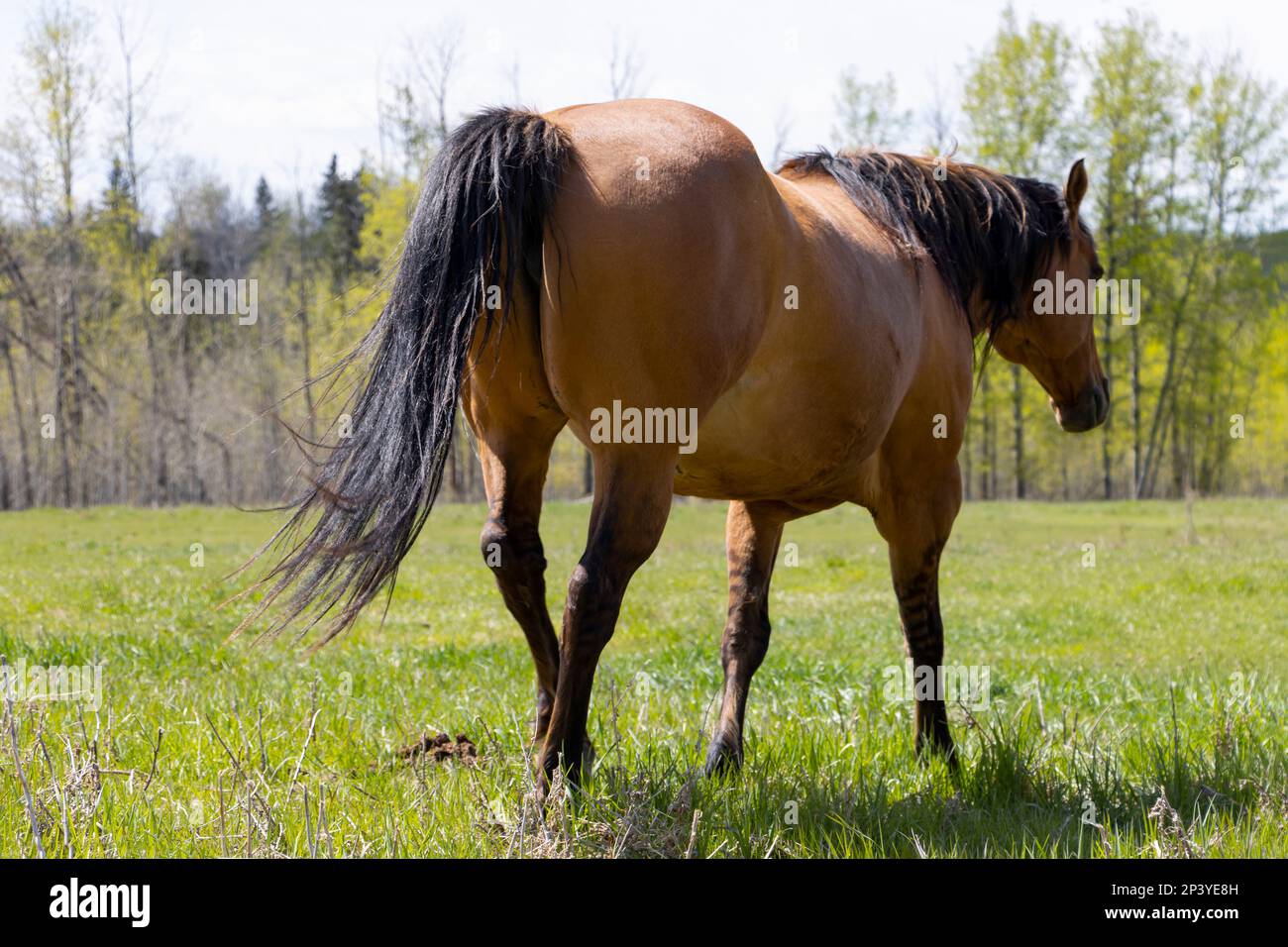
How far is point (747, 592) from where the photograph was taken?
480 cm

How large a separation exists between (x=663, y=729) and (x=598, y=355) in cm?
242

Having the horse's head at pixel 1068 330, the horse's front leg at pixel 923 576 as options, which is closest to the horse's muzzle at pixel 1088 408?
the horse's head at pixel 1068 330

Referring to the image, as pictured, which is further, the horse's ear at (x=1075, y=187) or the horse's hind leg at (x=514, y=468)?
the horse's ear at (x=1075, y=187)

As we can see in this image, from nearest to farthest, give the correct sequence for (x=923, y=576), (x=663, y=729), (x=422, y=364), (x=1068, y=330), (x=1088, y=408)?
(x=422, y=364) < (x=923, y=576) < (x=663, y=729) < (x=1068, y=330) < (x=1088, y=408)

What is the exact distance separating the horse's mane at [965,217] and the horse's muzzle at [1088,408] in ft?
2.54

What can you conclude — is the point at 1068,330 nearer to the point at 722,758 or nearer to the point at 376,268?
the point at 722,758

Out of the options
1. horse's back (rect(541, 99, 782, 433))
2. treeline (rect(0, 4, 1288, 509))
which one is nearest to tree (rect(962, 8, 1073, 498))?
treeline (rect(0, 4, 1288, 509))

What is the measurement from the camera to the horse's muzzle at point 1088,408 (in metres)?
5.79

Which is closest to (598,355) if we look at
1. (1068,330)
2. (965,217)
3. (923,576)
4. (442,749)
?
(442,749)

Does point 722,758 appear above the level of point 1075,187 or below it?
below

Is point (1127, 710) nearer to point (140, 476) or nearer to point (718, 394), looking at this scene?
point (718, 394)

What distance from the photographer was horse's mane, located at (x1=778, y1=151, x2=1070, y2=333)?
463 cm

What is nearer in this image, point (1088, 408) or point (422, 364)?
point (422, 364)

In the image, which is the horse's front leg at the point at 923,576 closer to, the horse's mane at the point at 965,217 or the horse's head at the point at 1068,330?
the horse's mane at the point at 965,217
